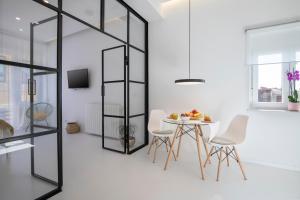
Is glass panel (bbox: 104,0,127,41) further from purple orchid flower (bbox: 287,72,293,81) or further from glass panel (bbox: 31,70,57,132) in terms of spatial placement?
purple orchid flower (bbox: 287,72,293,81)

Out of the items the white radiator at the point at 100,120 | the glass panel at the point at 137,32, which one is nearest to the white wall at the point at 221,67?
the glass panel at the point at 137,32

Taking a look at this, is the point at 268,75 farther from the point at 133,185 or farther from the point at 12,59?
the point at 12,59

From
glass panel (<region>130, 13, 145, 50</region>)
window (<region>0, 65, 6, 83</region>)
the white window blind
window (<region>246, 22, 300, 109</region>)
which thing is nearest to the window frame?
window (<region>246, 22, 300, 109</region>)

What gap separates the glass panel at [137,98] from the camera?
12.0 ft

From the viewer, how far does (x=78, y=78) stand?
4.84 metres

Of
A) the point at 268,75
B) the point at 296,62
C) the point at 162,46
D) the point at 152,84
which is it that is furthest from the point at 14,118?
the point at 296,62

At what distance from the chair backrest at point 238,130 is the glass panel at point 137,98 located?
187 cm

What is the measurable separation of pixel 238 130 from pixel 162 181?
55.6 inches

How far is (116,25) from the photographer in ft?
10.2

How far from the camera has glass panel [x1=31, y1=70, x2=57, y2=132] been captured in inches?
73.0

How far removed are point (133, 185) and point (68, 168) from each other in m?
1.24

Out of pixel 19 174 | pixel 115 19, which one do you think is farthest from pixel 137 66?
pixel 19 174

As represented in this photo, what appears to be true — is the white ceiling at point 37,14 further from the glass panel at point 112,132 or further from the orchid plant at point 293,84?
the orchid plant at point 293,84

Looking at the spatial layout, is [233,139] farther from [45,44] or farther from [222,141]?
[45,44]
